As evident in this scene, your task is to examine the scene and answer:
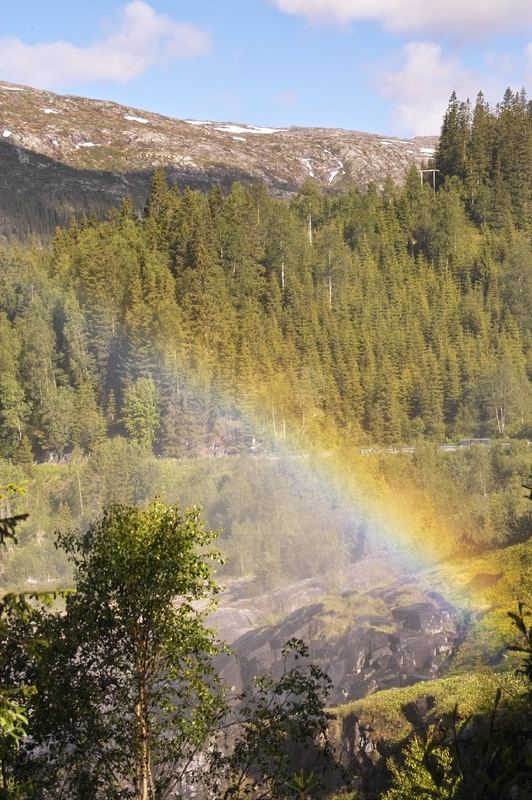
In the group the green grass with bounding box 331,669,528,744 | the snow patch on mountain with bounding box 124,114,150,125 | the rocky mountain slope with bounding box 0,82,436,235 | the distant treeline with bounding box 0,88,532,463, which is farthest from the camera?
the snow patch on mountain with bounding box 124,114,150,125

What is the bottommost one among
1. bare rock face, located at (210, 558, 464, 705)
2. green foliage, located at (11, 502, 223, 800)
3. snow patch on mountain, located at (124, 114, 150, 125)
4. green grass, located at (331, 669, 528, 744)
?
bare rock face, located at (210, 558, 464, 705)

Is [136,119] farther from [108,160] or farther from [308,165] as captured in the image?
[308,165]

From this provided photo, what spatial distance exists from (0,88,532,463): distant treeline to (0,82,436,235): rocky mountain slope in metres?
43.5

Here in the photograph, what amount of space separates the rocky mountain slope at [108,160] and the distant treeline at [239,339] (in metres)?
43.5

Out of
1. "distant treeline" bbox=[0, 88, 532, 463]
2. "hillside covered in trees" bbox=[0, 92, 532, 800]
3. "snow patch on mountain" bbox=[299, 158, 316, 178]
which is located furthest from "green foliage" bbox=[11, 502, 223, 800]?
"snow patch on mountain" bbox=[299, 158, 316, 178]

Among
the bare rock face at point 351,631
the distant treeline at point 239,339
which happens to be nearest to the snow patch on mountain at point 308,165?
the distant treeline at point 239,339

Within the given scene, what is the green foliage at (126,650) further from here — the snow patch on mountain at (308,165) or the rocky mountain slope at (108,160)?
the snow patch on mountain at (308,165)

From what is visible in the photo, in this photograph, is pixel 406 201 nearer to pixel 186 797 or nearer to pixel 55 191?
pixel 55 191

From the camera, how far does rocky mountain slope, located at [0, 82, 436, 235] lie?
→ 5394 inches

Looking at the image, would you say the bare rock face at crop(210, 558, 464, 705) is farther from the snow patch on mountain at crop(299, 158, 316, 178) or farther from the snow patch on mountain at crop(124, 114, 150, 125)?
the snow patch on mountain at crop(124, 114, 150, 125)

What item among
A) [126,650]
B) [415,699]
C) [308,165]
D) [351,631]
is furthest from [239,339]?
[308,165]

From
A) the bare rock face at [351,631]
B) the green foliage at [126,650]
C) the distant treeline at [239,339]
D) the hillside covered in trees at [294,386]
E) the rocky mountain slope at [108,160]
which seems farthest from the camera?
the rocky mountain slope at [108,160]

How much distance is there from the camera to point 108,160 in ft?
527

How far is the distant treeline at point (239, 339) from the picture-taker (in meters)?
74.6
